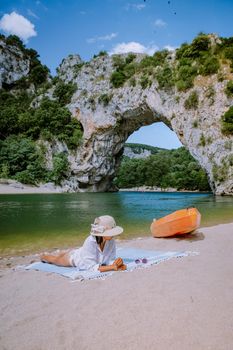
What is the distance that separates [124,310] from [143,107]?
38534mm

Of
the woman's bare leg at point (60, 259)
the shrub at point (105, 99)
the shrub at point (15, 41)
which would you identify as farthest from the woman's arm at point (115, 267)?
the shrub at point (15, 41)

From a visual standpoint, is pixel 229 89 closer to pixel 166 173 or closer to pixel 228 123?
pixel 228 123

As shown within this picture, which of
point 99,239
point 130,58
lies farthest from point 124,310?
point 130,58

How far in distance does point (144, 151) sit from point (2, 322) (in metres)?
170

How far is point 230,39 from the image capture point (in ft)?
107

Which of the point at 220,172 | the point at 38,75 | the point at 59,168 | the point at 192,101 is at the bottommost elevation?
the point at 220,172

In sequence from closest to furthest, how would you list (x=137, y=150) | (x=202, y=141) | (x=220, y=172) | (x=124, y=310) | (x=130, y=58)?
1. (x=124, y=310)
2. (x=220, y=172)
3. (x=202, y=141)
4. (x=130, y=58)
5. (x=137, y=150)

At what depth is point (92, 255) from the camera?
15.4ft

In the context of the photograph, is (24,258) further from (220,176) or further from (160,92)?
(160,92)

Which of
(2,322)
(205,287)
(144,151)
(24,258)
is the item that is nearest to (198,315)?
(205,287)

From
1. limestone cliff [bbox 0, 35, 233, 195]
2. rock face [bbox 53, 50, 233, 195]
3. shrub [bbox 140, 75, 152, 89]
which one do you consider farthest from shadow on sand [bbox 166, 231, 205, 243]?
shrub [bbox 140, 75, 152, 89]

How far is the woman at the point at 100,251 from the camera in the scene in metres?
4.48

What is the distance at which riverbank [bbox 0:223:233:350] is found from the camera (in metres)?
2.47

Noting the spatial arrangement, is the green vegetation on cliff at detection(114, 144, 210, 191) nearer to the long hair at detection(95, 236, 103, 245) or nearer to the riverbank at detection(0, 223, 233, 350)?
the long hair at detection(95, 236, 103, 245)
